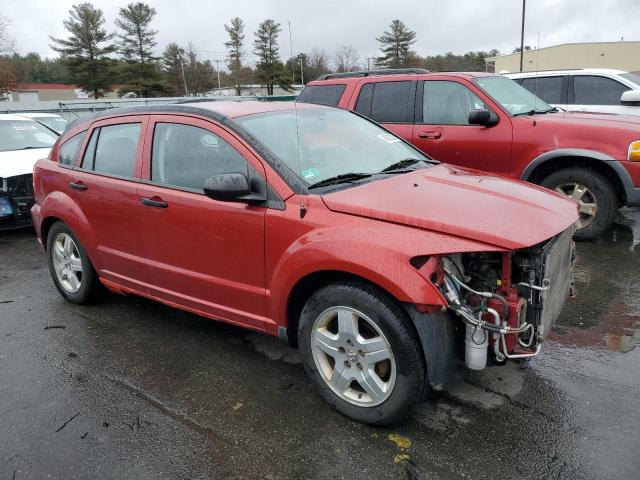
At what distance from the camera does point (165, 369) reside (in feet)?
11.8

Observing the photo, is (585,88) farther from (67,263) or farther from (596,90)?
(67,263)

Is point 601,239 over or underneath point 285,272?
underneath

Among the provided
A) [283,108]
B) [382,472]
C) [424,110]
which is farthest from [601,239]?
[382,472]

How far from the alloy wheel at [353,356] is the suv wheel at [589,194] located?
3.99 meters

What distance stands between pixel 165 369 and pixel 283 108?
6.73 ft

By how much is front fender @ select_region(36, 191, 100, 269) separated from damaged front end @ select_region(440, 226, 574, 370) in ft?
9.97

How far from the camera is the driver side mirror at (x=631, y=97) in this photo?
24.9 ft

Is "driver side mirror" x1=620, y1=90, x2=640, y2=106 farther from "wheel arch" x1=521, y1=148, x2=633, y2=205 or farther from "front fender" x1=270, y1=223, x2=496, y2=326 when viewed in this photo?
"front fender" x1=270, y1=223, x2=496, y2=326

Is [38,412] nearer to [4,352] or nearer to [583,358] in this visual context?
[4,352]

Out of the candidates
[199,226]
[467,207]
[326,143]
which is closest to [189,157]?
[199,226]

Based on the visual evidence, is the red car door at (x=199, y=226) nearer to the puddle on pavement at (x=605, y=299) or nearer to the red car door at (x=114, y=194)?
the red car door at (x=114, y=194)

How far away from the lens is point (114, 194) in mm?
3986

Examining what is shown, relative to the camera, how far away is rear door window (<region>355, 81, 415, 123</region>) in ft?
21.7

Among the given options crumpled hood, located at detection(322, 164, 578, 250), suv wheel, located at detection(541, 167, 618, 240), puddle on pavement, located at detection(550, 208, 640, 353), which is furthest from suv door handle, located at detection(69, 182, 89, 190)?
suv wheel, located at detection(541, 167, 618, 240)
